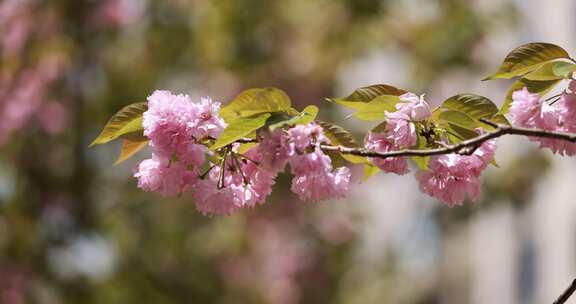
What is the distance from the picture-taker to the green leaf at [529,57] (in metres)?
1.96

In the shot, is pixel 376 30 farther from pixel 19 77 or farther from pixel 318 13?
pixel 19 77

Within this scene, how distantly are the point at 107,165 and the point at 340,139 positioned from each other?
21.4 feet

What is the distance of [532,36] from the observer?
1089 centimetres

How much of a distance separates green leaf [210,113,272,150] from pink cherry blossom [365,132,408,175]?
248 millimetres

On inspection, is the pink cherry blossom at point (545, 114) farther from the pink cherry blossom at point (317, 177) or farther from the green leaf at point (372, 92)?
the pink cherry blossom at point (317, 177)

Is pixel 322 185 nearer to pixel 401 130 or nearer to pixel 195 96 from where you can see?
pixel 401 130

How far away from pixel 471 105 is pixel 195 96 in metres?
7.90

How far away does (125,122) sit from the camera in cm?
208

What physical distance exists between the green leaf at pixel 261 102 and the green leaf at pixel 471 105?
317 millimetres

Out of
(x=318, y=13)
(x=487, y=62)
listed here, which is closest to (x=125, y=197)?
(x=318, y=13)

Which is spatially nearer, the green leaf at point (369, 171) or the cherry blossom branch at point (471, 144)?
the cherry blossom branch at point (471, 144)

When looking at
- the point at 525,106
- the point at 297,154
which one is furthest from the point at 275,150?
the point at 525,106

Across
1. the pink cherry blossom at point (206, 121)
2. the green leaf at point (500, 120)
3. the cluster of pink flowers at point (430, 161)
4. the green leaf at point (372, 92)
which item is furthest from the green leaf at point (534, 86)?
the pink cherry blossom at point (206, 121)

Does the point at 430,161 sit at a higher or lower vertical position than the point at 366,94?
lower
